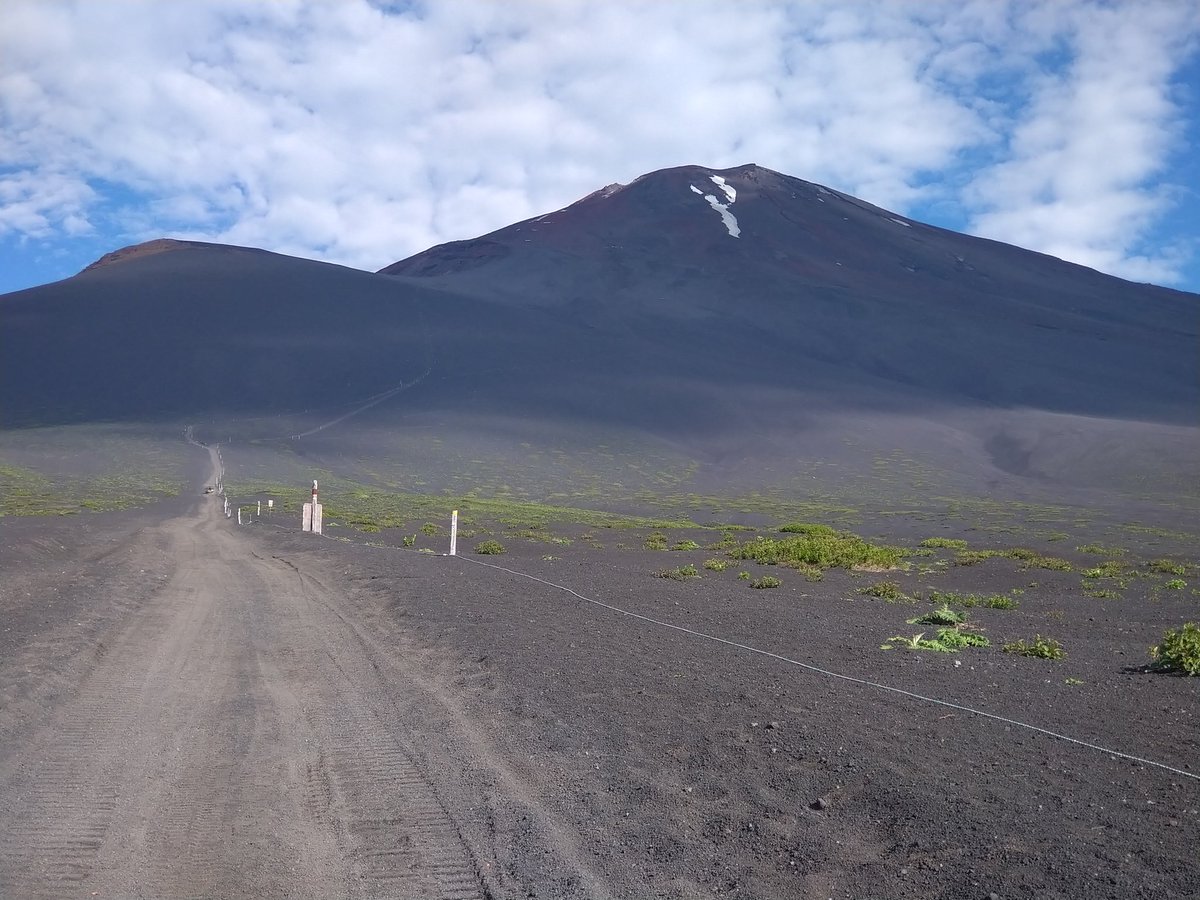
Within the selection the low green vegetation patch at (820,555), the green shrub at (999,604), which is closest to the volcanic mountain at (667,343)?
the low green vegetation patch at (820,555)

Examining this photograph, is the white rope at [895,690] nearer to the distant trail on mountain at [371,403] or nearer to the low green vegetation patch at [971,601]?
the low green vegetation patch at [971,601]

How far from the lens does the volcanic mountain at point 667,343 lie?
85.9 m

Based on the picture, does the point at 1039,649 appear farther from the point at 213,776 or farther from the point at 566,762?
the point at 213,776

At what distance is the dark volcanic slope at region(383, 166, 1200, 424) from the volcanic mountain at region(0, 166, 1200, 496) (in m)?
0.56

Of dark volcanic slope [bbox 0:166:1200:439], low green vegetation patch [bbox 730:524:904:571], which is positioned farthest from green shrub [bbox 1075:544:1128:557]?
dark volcanic slope [bbox 0:166:1200:439]

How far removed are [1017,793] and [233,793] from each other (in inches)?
155

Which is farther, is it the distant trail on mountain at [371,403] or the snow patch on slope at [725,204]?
the snow patch on slope at [725,204]

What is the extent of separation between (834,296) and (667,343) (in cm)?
3360

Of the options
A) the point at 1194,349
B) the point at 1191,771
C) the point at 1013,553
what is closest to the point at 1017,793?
the point at 1191,771

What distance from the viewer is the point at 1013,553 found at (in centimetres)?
2472

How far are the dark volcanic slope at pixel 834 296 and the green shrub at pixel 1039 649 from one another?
88164 millimetres

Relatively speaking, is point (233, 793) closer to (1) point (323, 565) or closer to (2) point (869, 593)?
(2) point (869, 593)

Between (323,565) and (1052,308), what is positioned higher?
(1052,308)

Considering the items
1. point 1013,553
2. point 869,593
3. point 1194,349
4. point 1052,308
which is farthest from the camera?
point 1052,308
